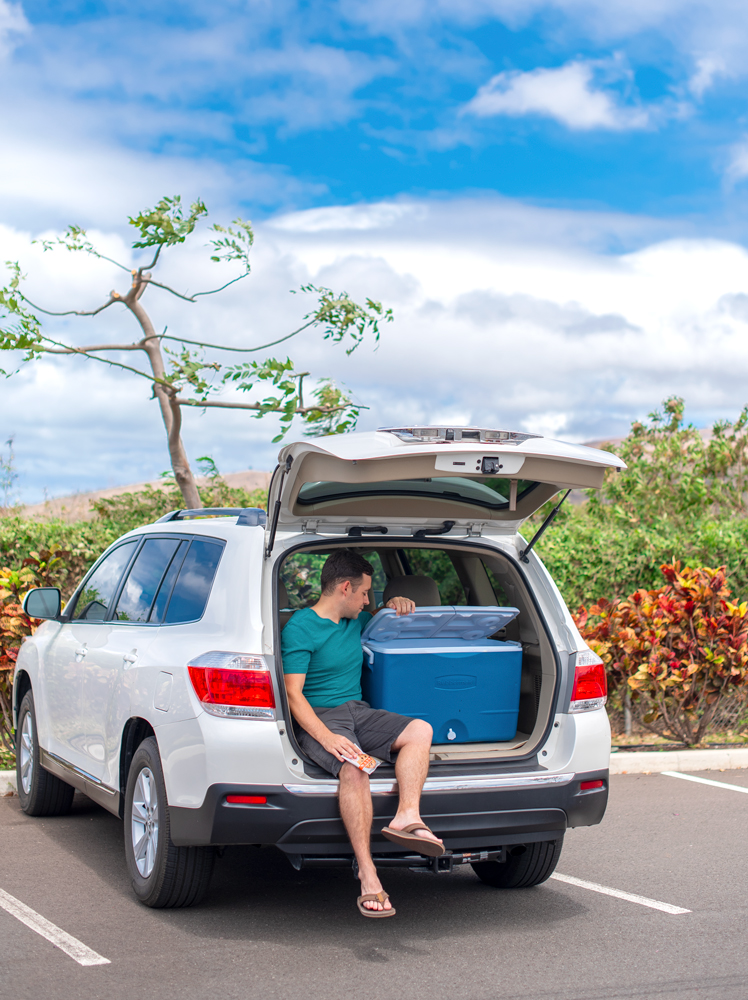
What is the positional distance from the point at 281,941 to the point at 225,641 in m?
1.28

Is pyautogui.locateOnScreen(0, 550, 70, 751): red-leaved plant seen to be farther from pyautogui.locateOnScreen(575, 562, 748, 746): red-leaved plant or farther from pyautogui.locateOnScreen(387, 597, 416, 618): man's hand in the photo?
pyautogui.locateOnScreen(575, 562, 748, 746): red-leaved plant

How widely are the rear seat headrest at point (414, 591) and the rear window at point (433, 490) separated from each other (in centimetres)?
58

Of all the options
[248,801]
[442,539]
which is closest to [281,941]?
[248,801]

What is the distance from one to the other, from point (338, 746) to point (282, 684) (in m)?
0.35

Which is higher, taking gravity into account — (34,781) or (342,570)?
(342,570)

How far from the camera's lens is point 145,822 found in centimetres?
490

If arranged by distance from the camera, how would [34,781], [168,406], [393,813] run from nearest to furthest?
[393,813]
[34,781]
[168,406]

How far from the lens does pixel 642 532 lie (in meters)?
10.6

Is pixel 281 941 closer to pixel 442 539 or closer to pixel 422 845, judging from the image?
pixel 422 845

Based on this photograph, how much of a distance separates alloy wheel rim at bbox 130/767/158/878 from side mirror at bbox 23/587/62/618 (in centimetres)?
177

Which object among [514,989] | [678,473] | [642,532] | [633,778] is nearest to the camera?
[514,989]

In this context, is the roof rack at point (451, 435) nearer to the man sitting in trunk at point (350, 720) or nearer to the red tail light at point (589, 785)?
the man sitting in trunk at point (350, 720)

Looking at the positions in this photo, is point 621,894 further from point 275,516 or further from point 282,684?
point 275,516

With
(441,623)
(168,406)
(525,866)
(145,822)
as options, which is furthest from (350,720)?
(168,406)
